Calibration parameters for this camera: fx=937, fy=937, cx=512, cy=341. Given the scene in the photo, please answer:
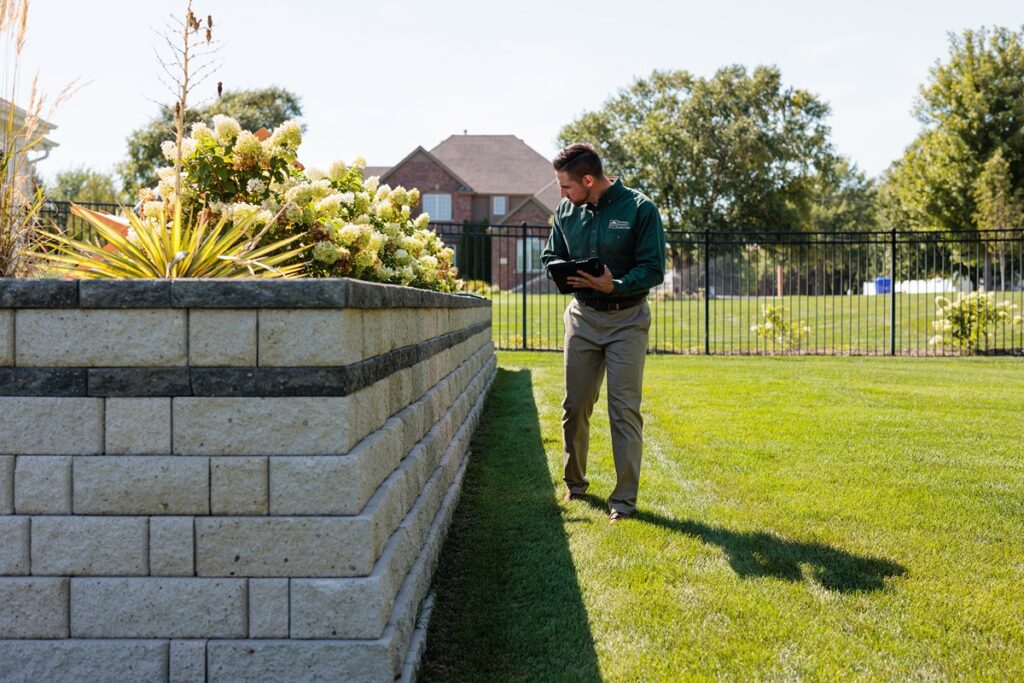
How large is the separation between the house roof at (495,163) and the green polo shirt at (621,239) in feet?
154

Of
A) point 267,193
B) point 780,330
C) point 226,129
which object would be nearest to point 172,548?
point 267,193

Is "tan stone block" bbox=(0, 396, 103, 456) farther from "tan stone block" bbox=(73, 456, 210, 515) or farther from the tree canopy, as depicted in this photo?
the tree canopy

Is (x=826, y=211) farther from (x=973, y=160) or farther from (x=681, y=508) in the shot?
(x=681, y=508)

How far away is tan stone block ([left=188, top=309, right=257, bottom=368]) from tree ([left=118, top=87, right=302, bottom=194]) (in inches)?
1844

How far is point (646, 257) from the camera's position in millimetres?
5391

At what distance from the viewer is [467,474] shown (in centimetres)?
654

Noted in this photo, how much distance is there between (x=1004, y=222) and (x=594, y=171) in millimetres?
28791

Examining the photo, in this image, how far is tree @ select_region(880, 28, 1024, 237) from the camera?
3269 cm

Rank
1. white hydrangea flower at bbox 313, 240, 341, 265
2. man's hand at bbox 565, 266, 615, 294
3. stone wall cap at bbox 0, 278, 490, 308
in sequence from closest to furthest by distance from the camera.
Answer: stone wall cap at bbox 0, 278, 490, 308, white hydrangea flower at bbox 313, 240, 341, 265, man's hand at bbox 565, 266, 615, 294

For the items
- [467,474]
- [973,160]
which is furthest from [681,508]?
[973,160]

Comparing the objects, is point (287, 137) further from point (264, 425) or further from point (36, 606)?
point (36, 606)

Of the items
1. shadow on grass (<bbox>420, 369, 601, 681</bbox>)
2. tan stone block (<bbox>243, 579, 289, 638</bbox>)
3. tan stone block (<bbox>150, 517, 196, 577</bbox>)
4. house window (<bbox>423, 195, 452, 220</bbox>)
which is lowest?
shadow on grass (<bbox>420, 369, 601, 681</bbox>)

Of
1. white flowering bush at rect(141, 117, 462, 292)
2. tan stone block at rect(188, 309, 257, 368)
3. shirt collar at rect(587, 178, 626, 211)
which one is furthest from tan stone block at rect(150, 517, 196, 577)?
shirt collar at rect(587, 178, 626, 211)

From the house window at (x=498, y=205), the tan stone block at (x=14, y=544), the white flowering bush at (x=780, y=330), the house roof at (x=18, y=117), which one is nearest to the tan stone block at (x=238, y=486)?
the tan stone block at (x=14, y=544)
